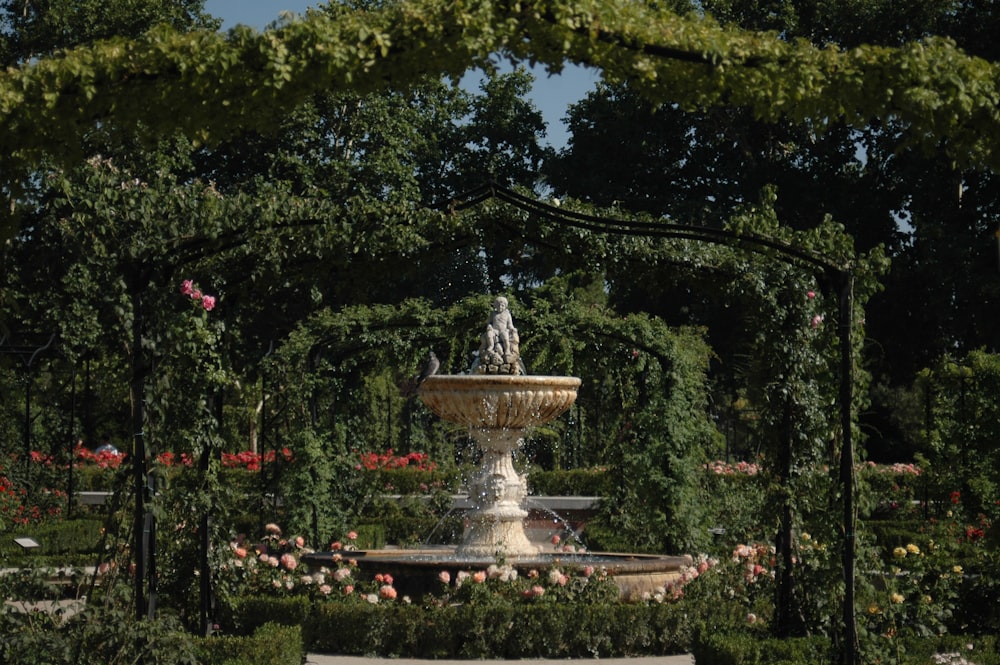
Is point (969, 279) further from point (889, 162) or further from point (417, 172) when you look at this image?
point (417, 172)

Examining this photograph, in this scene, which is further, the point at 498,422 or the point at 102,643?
the point at 498,422

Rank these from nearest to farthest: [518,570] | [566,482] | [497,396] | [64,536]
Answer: [518,570], [497,396], [64,536], [566,482]

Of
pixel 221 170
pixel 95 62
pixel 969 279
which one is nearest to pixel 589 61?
pixel 95 62

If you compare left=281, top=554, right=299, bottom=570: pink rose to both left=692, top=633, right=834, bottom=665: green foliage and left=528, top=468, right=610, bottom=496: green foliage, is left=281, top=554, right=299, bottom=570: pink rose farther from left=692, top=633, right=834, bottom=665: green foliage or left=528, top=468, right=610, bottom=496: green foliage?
left=528, top=468, right=610, bottom=496: green foliage

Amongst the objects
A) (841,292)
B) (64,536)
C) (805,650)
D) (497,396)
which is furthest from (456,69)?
(64,536)

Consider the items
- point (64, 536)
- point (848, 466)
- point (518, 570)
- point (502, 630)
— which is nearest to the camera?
point (848, 466)

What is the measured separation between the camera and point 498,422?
476 inches

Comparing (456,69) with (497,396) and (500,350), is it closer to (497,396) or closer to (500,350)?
(497,396)

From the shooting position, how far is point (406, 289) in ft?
109

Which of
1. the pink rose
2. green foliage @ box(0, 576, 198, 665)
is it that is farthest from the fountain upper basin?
green foliage @ box(0, 576, 198, 665)

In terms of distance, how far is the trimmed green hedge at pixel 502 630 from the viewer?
8.95m

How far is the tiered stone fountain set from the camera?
11703 millimetres

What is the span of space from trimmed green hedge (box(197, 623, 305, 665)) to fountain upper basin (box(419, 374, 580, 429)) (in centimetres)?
442

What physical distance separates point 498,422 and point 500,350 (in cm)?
74
